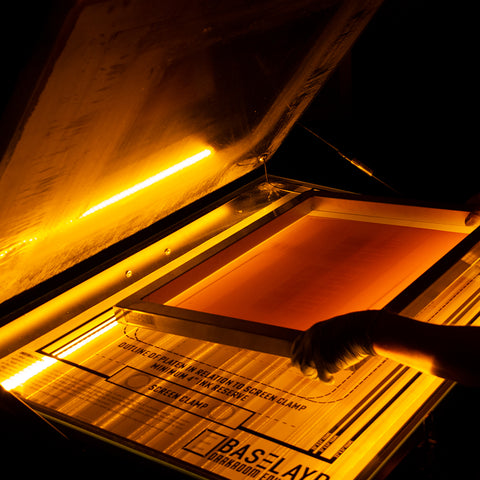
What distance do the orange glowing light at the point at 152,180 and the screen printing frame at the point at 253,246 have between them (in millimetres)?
247

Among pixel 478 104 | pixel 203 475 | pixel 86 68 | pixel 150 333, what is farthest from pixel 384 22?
pixel 203 475

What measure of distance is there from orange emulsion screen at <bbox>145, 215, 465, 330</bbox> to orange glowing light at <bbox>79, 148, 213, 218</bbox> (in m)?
0.27

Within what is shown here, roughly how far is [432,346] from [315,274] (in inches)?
23.9

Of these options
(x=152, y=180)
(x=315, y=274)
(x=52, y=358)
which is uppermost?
(x=152, y=180)

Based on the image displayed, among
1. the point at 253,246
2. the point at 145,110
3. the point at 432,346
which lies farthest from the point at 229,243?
the point at 432,346

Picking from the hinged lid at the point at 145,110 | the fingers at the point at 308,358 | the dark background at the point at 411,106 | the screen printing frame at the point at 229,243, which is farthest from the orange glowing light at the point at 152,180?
the dark background at the point at 411,106

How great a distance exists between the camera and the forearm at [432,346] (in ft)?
4.00

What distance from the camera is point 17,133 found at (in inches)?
43.0

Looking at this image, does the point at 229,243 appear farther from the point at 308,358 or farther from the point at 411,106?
the point at 411,106

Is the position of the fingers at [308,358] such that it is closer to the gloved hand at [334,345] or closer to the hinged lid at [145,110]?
the gloved hand at [334,345]

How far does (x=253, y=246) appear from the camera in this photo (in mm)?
2021

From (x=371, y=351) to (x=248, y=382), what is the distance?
28 centimetres

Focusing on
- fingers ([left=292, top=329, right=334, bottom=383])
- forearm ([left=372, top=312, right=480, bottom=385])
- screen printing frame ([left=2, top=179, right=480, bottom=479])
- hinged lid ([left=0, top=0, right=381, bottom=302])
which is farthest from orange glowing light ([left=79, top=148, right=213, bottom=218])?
forearm ([left=372, top=312, right=480, bottom=385])

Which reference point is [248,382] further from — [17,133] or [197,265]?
[17,133]
